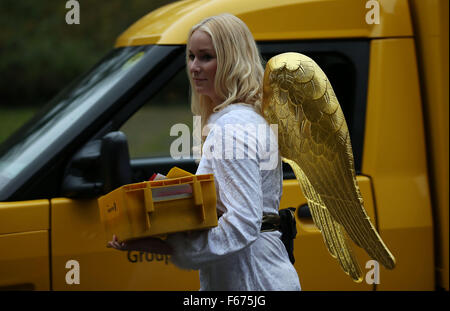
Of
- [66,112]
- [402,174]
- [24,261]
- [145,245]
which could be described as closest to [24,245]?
[24,261]

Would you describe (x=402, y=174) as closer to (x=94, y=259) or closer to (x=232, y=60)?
(x=232, y=60)

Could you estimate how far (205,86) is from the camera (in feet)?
7.51

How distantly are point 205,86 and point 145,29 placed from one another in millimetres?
1264

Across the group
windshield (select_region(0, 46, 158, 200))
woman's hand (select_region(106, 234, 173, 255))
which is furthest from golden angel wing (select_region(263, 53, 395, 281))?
windshield (select_region(0, 46, 158, 200))

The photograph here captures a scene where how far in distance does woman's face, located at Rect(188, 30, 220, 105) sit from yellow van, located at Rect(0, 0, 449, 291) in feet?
2.59

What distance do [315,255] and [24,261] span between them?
1254 millimetres

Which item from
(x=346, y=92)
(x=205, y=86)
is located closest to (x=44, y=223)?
(x=205, y=86)

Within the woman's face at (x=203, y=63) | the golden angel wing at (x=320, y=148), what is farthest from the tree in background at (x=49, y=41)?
the woman's face at (x=203, y=63)

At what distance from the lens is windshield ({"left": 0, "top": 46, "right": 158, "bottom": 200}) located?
3.03 meters

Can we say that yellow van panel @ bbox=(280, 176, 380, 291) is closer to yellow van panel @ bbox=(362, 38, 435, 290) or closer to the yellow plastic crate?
yellow van panel @ bbox=(362, 38, 435, 290)

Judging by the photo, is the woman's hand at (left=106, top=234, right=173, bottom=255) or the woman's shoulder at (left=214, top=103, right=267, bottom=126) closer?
the woman's hand at (left=106, top=234, right=173, bottom=255)

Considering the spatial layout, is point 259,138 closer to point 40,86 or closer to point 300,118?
point 300,118

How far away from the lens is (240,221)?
6.63 feet

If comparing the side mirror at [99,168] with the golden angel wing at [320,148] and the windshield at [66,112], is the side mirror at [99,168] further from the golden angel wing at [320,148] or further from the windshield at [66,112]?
the golden angel wing at [320,148]
